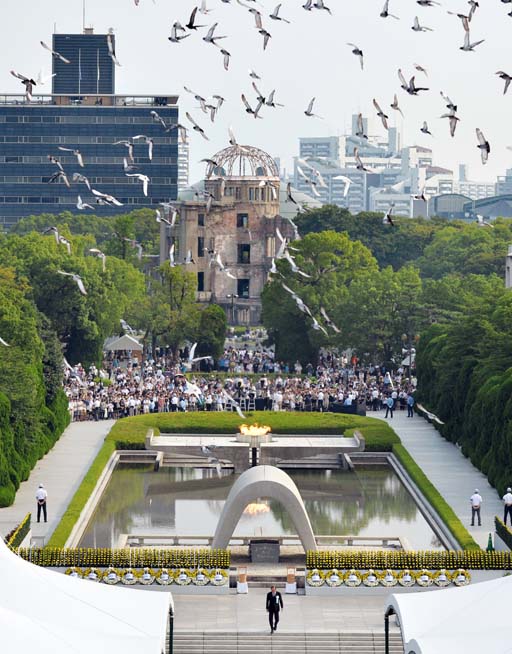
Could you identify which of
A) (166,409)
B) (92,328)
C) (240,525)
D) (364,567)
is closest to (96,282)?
(92,328)

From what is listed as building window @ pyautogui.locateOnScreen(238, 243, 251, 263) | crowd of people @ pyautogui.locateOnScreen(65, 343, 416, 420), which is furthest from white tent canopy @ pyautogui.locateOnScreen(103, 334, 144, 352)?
building window @ pyautogui.locateOnScreen(238, 243, 251, 263)

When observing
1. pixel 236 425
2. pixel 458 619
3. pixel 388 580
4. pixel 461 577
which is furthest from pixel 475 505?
pixel 236 425

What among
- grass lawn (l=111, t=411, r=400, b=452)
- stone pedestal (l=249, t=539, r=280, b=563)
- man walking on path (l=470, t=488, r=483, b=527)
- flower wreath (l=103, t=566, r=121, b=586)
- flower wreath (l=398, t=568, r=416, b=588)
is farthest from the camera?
grass lawn (l=111, t=411, r=400, b=452)

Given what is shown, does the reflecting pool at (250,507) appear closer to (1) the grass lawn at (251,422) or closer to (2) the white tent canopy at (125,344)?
(1) the grass lawn at (251,422)

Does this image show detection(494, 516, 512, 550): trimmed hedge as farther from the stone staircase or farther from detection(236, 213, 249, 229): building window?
detection(236, 213, 249, 229): building window

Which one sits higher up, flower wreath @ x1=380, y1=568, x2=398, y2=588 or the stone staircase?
flower wreath @ x1=380, y1=568, x2=398, y2=588

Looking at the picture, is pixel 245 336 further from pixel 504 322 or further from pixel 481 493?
pixel 481 493
